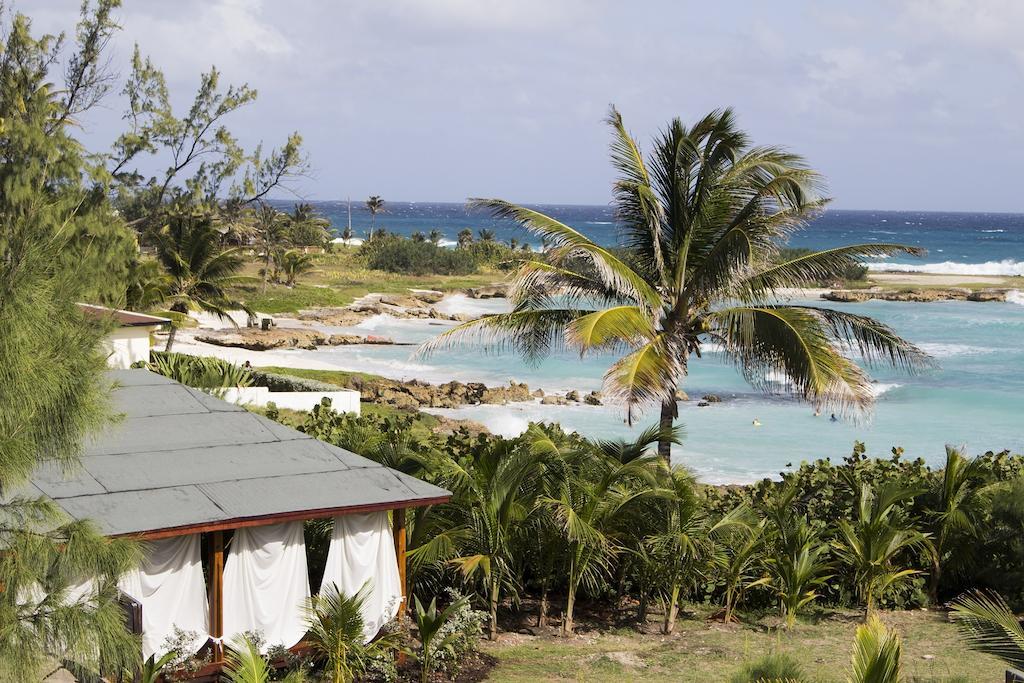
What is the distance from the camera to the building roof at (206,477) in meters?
10.0

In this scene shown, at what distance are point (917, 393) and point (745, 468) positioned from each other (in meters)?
15.4

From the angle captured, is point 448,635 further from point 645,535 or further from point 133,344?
point 133,344

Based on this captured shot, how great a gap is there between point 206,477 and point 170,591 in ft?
3.74

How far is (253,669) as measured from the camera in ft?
30.3

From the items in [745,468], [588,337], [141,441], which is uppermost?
[588,337]

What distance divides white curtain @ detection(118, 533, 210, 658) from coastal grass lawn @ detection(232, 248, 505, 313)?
3583 centimetres

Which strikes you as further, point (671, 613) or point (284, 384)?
point (284, 384)

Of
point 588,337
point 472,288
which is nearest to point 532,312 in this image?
point 588,337

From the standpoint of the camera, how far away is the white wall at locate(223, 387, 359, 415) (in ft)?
80.9

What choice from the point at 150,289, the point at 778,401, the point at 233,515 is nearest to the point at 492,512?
the point at 233,515

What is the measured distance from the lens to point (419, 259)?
3086 inches

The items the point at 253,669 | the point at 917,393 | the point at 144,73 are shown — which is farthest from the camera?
the point at 917,393

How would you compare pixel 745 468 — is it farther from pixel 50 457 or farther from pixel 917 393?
pixel 50 457

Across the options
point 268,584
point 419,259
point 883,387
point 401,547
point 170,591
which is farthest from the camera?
point 419,259
